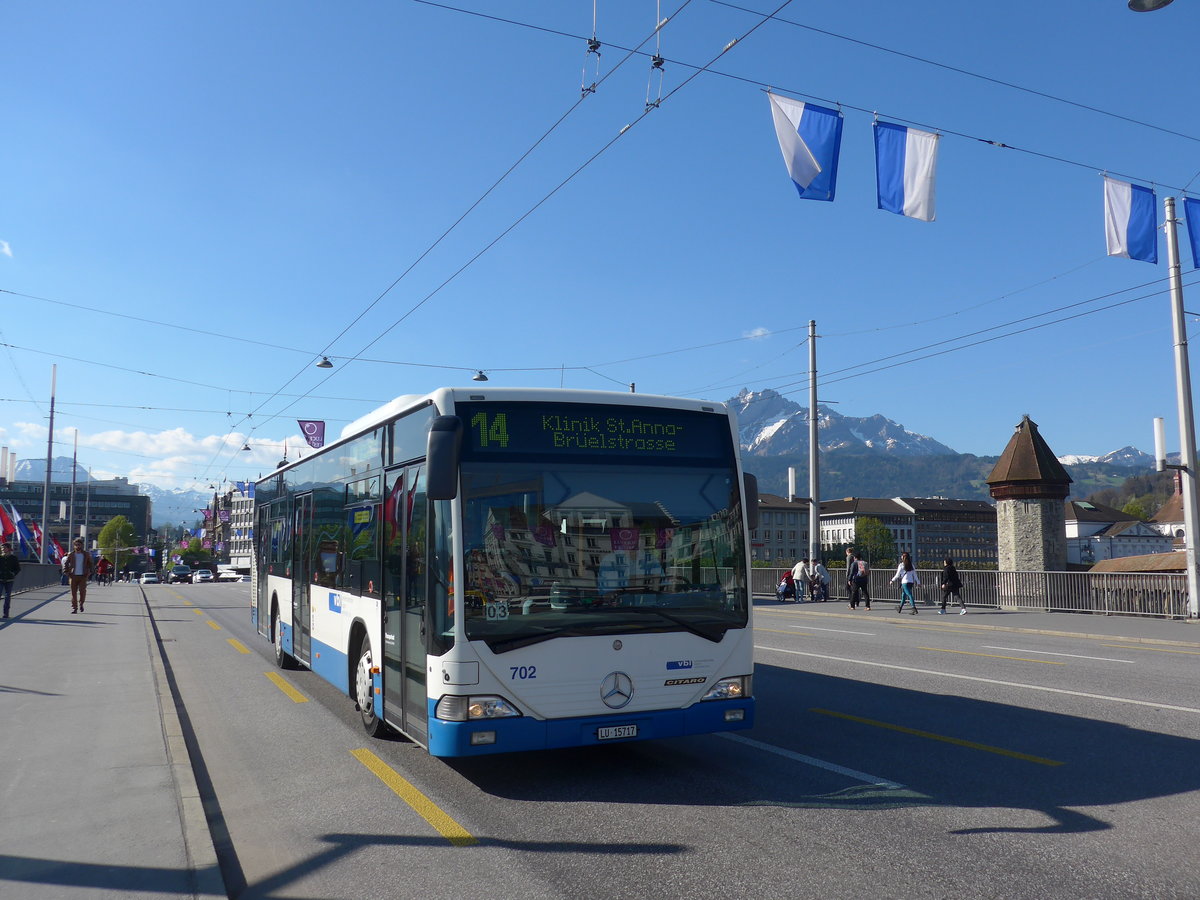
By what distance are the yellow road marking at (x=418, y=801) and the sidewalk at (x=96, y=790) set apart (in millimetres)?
1301

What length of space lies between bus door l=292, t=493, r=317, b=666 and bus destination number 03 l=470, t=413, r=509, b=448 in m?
4.92

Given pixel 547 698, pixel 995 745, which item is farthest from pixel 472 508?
pixel 995 745

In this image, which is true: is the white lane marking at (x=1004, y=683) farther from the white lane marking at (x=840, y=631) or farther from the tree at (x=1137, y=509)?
the tree at (x=1137, y=509)

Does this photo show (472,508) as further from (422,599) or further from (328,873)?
(328,873)

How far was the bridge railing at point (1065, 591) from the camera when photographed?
24.8m

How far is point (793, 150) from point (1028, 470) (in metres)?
25.5

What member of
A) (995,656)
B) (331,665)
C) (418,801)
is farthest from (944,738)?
(995,656)

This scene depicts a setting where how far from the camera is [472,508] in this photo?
6504 millimetres

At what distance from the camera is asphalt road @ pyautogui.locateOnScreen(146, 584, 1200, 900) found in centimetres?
481

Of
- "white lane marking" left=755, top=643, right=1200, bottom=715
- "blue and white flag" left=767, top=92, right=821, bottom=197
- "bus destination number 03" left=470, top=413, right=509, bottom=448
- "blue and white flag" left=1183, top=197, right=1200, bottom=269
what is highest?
"blue and white flag" left=1183, top=197, right=1200, bottom=269

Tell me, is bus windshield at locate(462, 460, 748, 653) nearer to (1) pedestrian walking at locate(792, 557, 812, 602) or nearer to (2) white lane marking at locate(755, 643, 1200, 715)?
(2) white lane marking at locate(755, 643, 1200, 715)

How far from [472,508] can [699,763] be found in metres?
2.81

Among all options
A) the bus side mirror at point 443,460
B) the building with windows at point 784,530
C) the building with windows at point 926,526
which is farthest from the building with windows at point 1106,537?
the bus side mirror at point 443,460

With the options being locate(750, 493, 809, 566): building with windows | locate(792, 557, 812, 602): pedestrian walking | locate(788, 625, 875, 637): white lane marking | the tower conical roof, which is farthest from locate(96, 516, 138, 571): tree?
locate(788, 625, 875, 637): white lane marking
